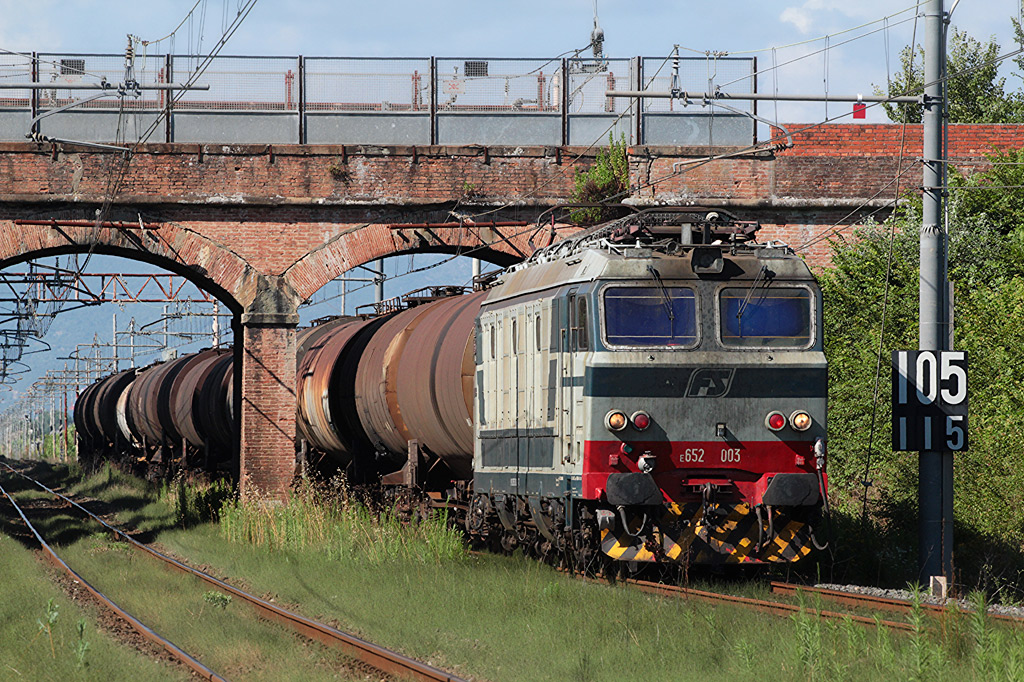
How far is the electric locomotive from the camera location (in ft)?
38.6

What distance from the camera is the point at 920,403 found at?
43.3 ft

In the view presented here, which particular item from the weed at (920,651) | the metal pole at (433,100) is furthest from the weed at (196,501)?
the weed at (920,651)

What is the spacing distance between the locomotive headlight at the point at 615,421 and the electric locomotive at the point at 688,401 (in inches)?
0.5

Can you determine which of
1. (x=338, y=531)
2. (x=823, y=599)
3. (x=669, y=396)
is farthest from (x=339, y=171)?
(x=823, y=599)

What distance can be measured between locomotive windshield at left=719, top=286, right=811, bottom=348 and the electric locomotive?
0.01 metres

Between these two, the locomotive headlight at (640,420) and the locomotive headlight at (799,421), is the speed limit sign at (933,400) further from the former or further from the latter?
the locomotive headlight at (640,420)

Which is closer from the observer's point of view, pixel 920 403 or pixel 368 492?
pixel 920 403

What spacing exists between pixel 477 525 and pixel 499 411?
2.32 metres

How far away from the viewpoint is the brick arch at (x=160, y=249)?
2345 cm

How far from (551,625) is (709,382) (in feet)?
9.65

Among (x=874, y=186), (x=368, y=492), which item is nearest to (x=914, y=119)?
(x=874, y=186)

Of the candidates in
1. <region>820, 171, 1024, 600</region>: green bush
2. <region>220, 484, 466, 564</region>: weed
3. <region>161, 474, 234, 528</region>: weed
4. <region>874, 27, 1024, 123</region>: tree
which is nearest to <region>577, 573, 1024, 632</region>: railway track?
<region>820, 171, 1024, 600</region>: green bush

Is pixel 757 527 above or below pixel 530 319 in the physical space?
below

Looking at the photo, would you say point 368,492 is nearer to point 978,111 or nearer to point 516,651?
point 516,651
